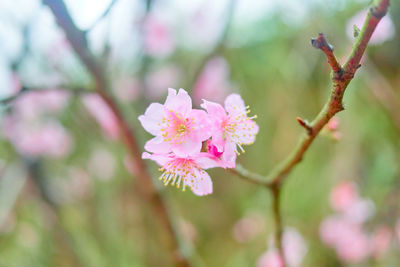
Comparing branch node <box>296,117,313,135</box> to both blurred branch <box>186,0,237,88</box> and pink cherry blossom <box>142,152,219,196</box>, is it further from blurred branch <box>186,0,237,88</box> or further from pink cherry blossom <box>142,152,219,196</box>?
blurred branch <box>186,0,237,88</box>

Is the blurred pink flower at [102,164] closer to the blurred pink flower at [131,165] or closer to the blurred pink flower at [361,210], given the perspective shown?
the blurred pink flower at [131,165]

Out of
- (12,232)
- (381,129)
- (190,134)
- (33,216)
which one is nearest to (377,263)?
(381,129)

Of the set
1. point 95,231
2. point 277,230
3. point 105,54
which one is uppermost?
point 95,231

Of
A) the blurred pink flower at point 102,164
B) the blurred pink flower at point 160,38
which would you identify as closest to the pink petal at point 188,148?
the blurred pink flower at point 160,38

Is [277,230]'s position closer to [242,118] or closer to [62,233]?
[242,118]

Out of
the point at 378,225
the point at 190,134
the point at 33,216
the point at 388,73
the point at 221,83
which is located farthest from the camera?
the point at 388,73

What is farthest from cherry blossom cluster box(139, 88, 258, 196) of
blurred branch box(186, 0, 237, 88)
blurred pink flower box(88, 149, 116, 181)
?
blurred pink flower box(88, 149, 116, 181)
